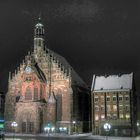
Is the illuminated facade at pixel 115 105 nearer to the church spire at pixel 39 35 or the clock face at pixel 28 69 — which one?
the clock face at pixel 28 69

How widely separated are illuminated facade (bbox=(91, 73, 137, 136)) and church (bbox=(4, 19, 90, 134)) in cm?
796

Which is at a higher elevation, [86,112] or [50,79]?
[50,79]

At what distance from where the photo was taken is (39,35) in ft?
447

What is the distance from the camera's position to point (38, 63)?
132 meters

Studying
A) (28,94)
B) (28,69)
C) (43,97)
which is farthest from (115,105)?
(28,69)

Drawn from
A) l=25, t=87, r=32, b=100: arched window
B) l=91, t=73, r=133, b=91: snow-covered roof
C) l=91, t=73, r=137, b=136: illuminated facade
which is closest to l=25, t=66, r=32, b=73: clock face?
l=25, t=87, r=32, b=100: arched window

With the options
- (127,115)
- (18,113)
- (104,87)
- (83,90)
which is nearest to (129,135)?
(127,115)

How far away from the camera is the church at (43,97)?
124500mm

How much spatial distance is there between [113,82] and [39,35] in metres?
33.3

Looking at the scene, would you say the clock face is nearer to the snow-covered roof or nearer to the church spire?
the church spire

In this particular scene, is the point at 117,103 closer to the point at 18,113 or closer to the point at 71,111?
the point at 71,111

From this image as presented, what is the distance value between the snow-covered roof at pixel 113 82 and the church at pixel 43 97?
807 centimetres

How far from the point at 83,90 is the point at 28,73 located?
76.7 feet

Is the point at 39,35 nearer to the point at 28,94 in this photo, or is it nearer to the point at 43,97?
the point at 28,94
